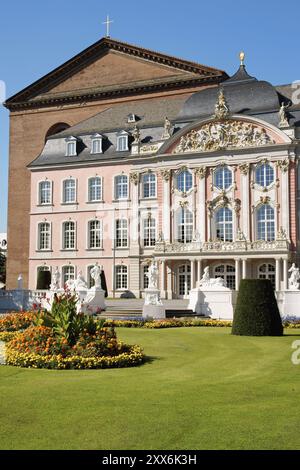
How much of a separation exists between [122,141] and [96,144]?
2.33 meters

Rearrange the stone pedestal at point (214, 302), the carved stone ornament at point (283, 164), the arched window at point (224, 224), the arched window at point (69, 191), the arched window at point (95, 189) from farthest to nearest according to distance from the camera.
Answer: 1. the arched window at point (69, 191)
2. the arched window at point (95, 189)
3. the arched window at point (224, 224)
4. the carved stone ornament at point (283, 164)
5. the stone pedestal at point (214, 302)

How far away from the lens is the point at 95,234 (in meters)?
45.7

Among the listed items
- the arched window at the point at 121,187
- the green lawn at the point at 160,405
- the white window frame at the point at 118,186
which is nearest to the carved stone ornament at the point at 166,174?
the white window frame at the point at 118,186

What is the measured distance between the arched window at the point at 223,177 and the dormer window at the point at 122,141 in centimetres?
816

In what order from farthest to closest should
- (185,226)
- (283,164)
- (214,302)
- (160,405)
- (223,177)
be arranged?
(185,226), (223,177), (283,164), (214,302), (160,405)

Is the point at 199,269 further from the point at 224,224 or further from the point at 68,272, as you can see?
the point at 68,272

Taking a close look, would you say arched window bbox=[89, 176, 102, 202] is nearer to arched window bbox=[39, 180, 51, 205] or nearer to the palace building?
the palace building

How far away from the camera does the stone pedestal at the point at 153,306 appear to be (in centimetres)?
2700

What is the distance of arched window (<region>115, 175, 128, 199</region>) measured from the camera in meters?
45.0

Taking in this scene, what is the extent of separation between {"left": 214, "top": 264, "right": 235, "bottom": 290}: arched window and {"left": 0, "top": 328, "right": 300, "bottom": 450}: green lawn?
25.5 metres

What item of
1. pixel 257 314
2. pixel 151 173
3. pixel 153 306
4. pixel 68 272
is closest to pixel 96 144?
pixel 151 173

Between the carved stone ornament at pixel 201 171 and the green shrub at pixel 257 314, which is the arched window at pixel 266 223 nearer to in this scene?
the carved stone ornament at pixel 201 171

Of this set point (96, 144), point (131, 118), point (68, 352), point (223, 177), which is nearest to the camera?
point (68, 352)
